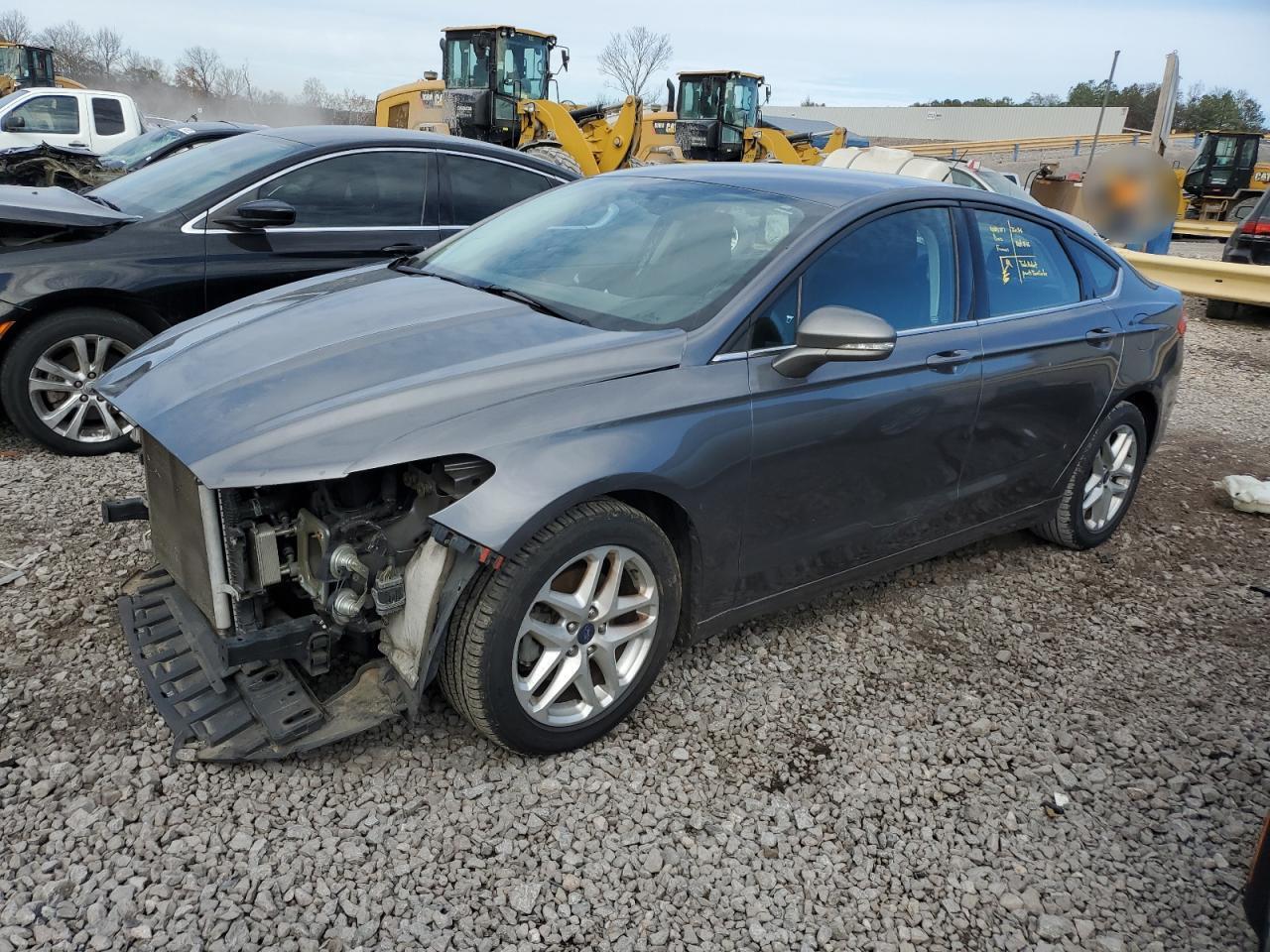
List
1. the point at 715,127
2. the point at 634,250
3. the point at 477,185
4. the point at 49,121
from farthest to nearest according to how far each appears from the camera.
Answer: the point at 715,127 → the point at 49,121 → the point at 477,185 → the point at 634,250

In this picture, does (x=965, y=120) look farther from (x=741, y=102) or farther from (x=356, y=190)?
(x=356, y=190)

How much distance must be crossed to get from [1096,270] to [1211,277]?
892 cm

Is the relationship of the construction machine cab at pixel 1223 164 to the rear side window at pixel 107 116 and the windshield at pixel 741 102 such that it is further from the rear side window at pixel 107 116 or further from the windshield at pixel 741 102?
the rear side window at pixel 107 116

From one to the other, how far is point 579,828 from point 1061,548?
3161 mm

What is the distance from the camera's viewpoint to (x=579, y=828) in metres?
2.63

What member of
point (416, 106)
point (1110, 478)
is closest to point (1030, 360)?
point (1110, 478)

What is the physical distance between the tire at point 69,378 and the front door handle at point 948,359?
376 cm

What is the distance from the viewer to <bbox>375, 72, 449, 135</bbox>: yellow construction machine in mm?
16484

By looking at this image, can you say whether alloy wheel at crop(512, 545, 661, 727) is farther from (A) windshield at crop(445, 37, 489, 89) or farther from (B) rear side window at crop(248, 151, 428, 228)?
(A) windshield at crop(445, 37, 489, 89)

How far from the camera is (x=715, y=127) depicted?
18.7m

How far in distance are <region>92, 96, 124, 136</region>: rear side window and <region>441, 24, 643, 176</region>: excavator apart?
16.9 ft

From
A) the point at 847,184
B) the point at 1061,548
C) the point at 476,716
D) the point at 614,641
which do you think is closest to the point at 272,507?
the point at 476,716

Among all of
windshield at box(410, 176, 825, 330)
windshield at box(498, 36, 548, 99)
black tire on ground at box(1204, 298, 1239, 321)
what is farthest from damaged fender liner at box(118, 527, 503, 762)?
windshield at box(498, 36, 548, 99)

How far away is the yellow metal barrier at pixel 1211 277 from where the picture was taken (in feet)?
36.9
